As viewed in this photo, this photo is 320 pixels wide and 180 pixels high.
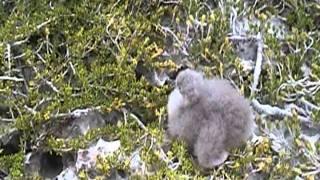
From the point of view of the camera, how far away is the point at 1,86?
2.65m

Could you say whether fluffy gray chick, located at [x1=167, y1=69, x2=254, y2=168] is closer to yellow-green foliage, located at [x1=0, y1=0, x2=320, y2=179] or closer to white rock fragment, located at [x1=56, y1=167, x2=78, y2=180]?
yellow-green foliage, located at [x1=0, y1=0, x2=320, y2=179]

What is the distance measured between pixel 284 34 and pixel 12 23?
107cm

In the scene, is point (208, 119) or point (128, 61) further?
point (128, 61)

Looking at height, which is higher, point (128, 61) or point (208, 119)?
point (128, 61)

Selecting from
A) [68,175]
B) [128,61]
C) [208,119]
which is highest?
[128,61]

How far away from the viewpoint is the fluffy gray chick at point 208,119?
2.49 m

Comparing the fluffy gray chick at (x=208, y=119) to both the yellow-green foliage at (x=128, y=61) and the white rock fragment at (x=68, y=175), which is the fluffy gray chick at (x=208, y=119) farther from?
the white rock fragment at (x=68, y=175)

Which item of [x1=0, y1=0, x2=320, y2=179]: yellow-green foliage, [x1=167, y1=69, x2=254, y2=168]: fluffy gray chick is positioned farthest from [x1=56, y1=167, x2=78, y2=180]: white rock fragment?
[x1=167, y1=69, x2=254, y2=168]: fluffy gray chick

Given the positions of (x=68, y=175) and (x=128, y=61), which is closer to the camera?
(x=68, y=175)

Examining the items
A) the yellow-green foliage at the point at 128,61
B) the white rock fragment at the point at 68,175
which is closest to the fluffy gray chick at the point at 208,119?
the yellow-green foliage at the point at 128,61

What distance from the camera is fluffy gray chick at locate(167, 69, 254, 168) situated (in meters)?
2.49

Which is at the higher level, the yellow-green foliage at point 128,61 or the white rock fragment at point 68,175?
the yellow-green foliage at point 128,61

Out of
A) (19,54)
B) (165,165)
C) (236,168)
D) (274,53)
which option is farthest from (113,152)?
(274,53)

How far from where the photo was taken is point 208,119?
8.25 ft
